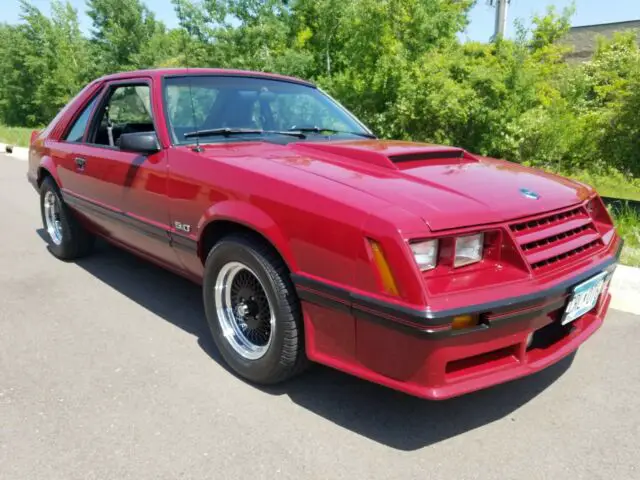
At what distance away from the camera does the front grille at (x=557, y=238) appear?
7.55ft

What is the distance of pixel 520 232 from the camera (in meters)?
2.31

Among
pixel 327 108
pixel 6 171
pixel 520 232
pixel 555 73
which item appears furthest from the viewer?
pixel 555 73

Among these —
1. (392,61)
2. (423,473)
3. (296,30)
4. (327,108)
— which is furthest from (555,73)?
(423,473)

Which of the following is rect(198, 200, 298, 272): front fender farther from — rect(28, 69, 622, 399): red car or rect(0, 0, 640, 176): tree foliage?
rect(0, 0, 640, 176): tree foliage

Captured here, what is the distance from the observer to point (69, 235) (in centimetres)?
476

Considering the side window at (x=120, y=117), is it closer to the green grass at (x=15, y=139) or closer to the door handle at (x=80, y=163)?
the door handle at (x=80, y=163)

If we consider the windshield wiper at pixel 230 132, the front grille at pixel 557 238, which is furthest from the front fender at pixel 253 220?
the front grille at pixel 557 238

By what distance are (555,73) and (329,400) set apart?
12.6 m

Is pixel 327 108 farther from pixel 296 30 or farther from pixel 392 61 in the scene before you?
pixel 296 30

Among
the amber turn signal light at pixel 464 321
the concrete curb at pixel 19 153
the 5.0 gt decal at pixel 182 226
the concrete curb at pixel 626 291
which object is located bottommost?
the concrete curb at pixel 19 153

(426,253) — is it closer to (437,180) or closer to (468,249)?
(468,249)

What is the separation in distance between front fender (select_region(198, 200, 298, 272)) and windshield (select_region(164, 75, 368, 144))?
0.69 m

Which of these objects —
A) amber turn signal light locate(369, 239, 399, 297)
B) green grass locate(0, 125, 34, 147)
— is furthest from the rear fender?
green grass locate(0, 125, 34, 147)

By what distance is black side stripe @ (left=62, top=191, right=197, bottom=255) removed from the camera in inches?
123
